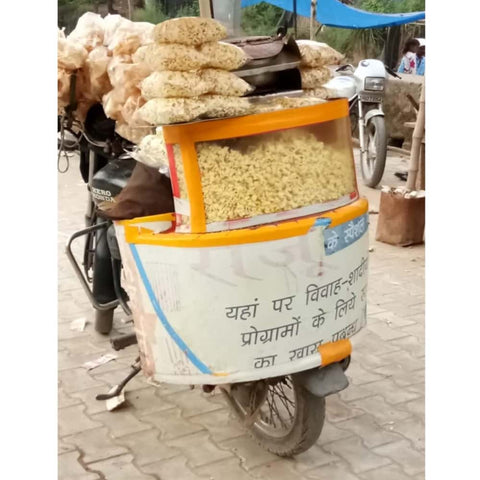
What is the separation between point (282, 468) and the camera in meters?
3.03

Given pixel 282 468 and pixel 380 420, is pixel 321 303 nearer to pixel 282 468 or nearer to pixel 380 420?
pixel 282 468

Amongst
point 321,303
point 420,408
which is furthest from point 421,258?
point 321,303

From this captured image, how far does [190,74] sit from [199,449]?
1.57 m

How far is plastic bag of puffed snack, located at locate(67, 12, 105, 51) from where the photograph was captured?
12.3ft

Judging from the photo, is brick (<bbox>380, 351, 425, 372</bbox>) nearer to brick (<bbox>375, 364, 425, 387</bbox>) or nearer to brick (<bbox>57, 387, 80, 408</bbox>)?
brick (<bbox>375, 364, 425, 387</bbox>)

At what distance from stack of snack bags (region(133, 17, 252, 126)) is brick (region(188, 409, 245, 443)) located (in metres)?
1.46

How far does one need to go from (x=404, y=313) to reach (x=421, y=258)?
113 centimetres

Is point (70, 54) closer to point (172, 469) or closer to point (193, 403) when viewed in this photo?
point (193, 403)

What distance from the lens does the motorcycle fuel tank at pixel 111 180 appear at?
3543mm

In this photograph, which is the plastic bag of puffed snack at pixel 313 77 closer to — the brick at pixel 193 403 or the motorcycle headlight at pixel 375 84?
the brick at pixel 193 403

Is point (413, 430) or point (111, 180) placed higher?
point (111, 180)

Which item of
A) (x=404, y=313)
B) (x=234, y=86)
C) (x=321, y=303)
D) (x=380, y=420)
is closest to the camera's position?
(x=234, y=86)

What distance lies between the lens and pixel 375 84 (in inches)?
323

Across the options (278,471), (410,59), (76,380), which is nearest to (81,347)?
(76,380)
